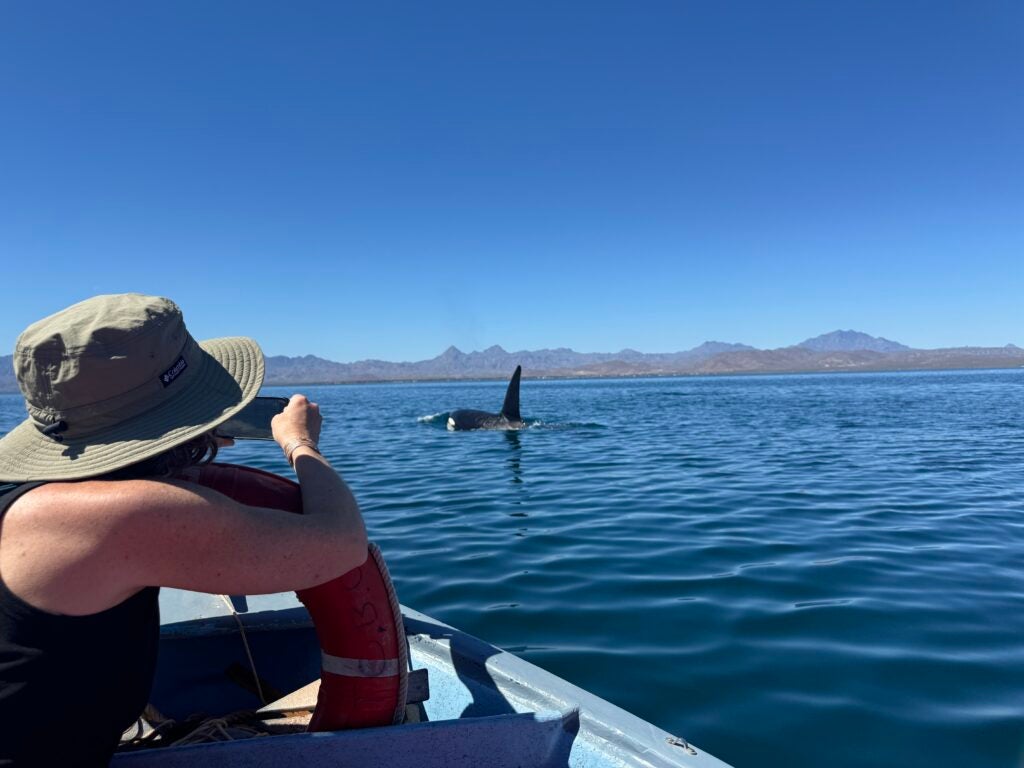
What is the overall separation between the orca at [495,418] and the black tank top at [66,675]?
25.1 meters

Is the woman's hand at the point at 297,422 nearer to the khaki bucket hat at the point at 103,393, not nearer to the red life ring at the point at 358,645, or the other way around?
the red life ring at the point at 358,645

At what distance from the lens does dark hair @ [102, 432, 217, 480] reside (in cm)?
203

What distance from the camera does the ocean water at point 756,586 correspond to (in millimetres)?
4449

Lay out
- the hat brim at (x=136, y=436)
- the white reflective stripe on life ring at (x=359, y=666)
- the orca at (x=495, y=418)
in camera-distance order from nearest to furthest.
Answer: the hat brim at (x=136, y=436), the white reflective stripe on life ring at (x=359, y=666), the orca at (x=495, y=418)

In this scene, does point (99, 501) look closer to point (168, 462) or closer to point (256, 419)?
point (168, 462)

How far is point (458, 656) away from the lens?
3801 millimetres

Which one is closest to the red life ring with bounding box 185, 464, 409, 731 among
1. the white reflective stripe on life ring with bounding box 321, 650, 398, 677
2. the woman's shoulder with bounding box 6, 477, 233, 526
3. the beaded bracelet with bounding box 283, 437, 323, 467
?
the white reflective stripe on life ring with bounding box 321, 650, 398, 677

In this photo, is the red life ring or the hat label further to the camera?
the red life ring

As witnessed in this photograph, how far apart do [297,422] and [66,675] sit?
3.62 feet

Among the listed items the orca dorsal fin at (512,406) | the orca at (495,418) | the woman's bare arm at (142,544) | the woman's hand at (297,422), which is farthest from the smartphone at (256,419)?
the orca dorsal fin at (512,406)

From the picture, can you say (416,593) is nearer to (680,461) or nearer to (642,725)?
(642,725)

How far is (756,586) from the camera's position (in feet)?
22.5

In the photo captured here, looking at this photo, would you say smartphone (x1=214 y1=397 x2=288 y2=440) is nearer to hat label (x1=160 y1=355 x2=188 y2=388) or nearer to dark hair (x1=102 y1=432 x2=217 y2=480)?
dark hair (x1=102 y1=432 x2=217 y2=480)

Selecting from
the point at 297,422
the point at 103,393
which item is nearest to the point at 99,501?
the point at 103,393
